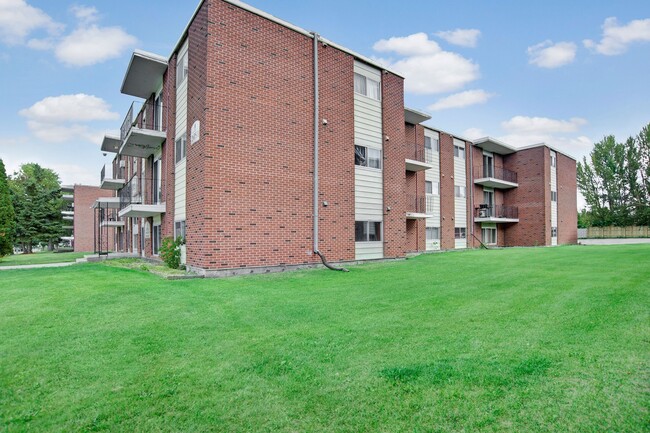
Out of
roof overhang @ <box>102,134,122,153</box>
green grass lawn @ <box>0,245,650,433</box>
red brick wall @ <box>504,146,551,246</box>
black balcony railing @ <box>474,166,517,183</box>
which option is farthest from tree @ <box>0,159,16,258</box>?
red brick wall @ <box>504,146,551,246</box>

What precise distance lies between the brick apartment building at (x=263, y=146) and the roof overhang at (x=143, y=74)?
5 cm

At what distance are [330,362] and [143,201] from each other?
18.1 metres

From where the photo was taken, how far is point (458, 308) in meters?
6.16

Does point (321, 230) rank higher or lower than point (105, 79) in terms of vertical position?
lower

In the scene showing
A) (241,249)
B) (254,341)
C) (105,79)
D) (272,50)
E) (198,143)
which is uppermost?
(105,79)

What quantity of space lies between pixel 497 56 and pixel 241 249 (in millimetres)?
14246

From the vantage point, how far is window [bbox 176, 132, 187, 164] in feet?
44.5

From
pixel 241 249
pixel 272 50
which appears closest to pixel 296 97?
pixel 272 50

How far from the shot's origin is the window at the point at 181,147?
13555mm

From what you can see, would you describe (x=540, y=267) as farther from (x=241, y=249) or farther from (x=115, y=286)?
(x=115, y=286)

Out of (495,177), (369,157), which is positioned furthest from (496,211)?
(369,157)

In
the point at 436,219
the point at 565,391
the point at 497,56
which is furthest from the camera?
the point at 436,219

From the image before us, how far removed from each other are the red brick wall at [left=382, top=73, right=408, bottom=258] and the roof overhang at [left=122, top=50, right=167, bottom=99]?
32.0 feet

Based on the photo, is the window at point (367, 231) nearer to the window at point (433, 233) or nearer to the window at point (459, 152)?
the window at point (433, 233)
